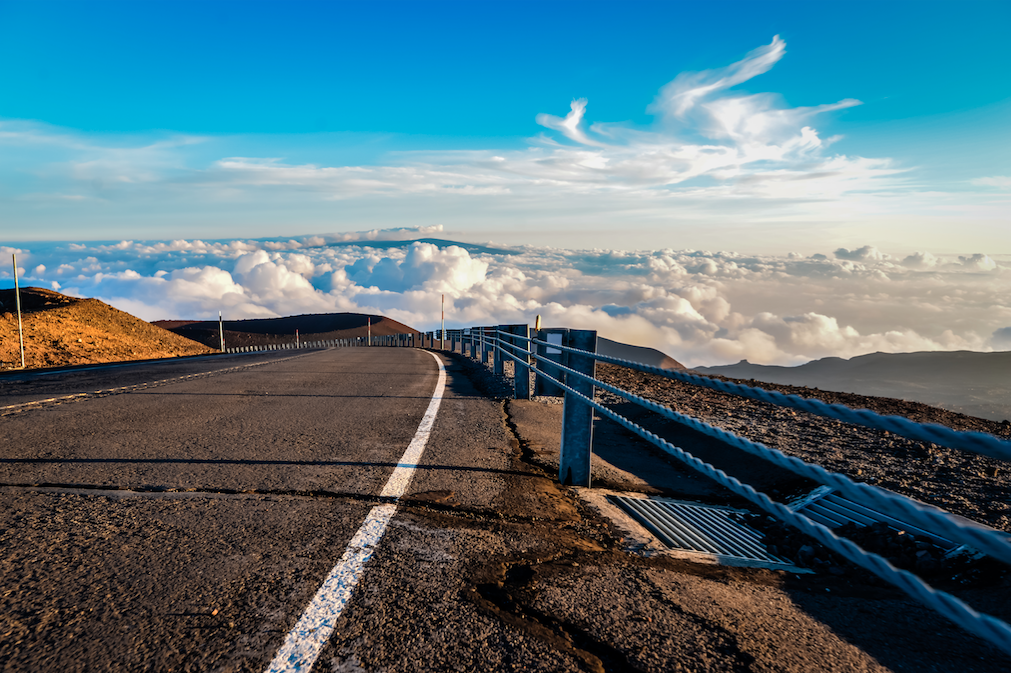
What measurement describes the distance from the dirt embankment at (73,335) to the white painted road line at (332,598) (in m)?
22.0

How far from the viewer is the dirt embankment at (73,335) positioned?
28641 millimetres

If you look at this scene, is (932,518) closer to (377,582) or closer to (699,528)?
(377,582)

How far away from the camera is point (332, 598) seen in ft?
7.08

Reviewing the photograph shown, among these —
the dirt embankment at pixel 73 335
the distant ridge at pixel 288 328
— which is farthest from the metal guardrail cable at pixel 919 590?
the distant ridge at pixel 288 328

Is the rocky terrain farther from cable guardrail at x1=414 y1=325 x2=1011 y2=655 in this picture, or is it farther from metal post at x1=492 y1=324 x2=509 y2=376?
cable guardrail at x1=414 y1=325 x2=1011 y2=655

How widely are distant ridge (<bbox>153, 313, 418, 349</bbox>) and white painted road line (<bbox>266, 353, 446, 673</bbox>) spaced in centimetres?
15485

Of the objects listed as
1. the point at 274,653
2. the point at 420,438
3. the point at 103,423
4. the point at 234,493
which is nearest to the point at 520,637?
the point at 274,653

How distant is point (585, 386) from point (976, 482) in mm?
3400

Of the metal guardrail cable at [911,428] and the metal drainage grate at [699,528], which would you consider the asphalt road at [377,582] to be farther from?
the metal guardrail cable at [911,428]

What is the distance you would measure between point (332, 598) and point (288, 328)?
183506 millimetres

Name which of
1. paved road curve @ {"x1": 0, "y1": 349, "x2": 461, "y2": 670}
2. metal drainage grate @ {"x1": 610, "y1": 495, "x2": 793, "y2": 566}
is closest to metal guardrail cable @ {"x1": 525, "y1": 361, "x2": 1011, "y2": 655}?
metal drainage grate @ {"x1": 610, "y1": 495, "x2": 793, "y2": 566}

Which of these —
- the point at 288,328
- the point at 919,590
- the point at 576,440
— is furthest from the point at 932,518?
the point at 288,328

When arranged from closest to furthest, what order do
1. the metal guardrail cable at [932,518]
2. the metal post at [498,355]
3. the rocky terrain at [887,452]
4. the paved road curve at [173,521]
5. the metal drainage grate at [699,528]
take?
the metal guardrail cable at [932,518] < the paved road curve at [173,521] < the metal drainage grate at [699,528] < the rocky terrain at [887,452] < the metal post at [498,355]

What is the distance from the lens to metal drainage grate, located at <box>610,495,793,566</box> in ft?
10.7
